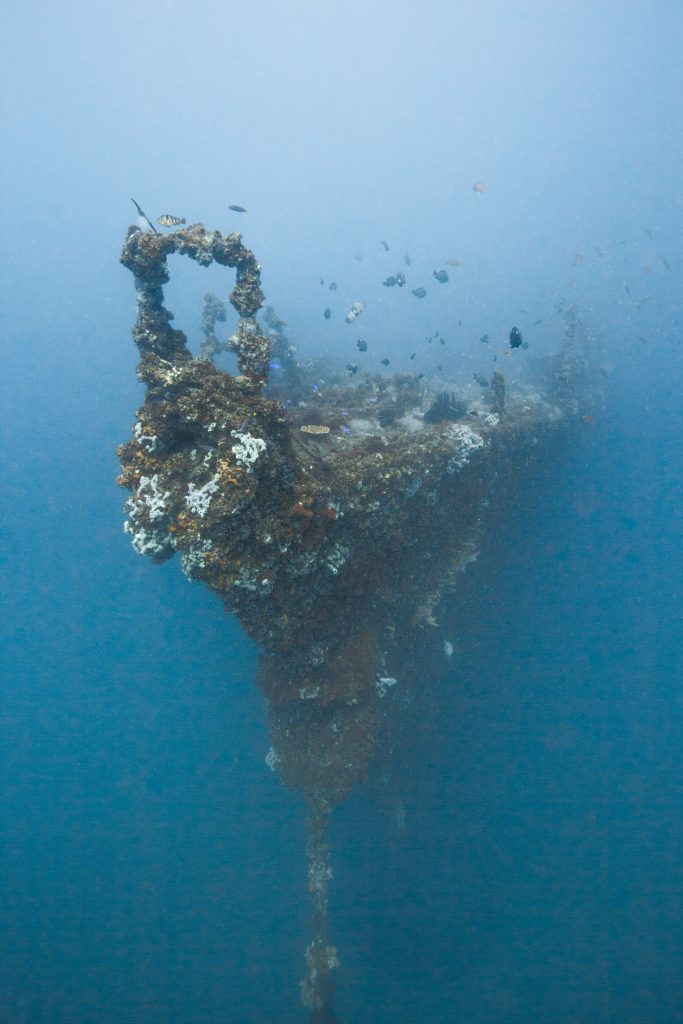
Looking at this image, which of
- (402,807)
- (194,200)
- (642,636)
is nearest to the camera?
(402,807)

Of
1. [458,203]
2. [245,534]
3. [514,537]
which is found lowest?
[245,534]

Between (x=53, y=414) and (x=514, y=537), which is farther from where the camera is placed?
(x=53, y=414)

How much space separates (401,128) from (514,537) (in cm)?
21439

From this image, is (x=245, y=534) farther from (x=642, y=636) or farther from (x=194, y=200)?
(x=194, y=200)

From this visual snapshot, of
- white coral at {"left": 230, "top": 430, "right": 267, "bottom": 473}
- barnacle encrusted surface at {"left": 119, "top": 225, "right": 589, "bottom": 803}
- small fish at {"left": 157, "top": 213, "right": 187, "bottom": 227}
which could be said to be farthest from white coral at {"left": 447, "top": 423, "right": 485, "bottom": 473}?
small fish at {"left": 157, "top": 213, "right": 187, "bottom": 227}

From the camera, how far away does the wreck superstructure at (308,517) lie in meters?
5.71

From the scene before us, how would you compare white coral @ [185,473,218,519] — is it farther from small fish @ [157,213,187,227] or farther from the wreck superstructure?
small fish @ [157,213,187,227]

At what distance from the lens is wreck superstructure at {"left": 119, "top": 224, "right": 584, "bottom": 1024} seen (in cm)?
571

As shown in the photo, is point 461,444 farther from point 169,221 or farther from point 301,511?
point 169,221

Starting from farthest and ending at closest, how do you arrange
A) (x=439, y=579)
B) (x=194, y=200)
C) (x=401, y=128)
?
(x=401, y=128) < (x=194, y=200) < (x=439, y=579)

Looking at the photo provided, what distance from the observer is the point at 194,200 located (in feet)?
438

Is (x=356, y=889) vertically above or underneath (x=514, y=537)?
underneath

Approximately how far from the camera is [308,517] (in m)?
6.20

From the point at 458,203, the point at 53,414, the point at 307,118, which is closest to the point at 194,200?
the point at 458,203
